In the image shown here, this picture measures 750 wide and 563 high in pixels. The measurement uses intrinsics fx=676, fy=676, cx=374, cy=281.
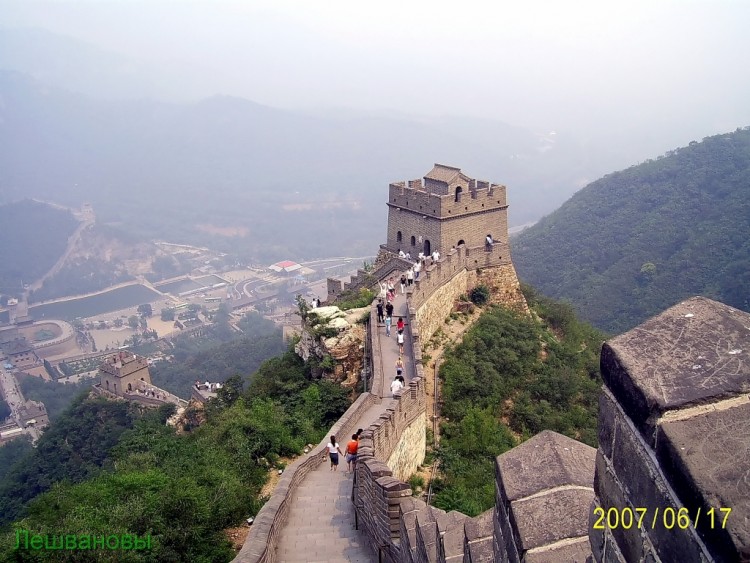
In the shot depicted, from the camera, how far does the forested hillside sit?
31.0 meters

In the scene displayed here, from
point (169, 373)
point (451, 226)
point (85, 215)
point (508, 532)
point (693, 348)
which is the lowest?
point (169, 373)

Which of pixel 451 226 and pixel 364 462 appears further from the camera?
pixel 451 226

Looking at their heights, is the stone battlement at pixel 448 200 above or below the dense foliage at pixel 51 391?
above

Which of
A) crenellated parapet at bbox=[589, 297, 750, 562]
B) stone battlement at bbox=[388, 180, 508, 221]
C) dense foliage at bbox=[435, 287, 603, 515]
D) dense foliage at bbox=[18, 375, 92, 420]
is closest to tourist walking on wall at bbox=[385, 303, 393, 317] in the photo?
dense foliage at bbox=[435, 287, 603, 515]

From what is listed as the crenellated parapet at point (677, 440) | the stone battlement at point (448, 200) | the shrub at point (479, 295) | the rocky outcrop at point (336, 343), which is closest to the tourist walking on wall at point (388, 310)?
the rocky outcrop at point (336, 343)

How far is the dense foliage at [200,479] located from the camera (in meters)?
8.08

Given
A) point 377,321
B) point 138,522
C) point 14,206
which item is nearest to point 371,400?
point 377,321

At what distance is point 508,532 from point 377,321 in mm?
12809

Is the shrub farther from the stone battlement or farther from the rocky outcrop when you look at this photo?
the rocky outcrop

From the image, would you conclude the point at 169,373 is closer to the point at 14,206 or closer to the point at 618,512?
the point at 618,512

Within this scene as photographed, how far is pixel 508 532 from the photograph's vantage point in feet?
8.57

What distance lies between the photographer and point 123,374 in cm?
4750

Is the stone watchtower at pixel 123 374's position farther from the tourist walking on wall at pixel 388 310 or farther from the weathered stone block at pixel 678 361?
the weathered stone block at pixel 678 361

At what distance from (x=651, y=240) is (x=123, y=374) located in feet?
117
